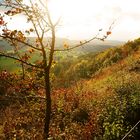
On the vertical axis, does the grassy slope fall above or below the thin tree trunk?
below

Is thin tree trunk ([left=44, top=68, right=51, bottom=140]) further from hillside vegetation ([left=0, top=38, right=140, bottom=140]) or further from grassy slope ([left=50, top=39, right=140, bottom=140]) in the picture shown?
grassy slope ([left=50, top=39, right=140, bottom=140])

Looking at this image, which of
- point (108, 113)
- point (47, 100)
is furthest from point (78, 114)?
point (47, 100)

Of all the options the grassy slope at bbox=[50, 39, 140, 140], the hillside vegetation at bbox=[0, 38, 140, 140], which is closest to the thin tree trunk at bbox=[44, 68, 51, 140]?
the hillside vegetation at bbox=[0, 38, 140, 140]

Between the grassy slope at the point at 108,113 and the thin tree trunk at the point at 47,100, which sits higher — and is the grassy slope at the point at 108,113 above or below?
below

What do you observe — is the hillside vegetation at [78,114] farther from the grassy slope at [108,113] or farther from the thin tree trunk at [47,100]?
the thin tree trunk at [47,100]

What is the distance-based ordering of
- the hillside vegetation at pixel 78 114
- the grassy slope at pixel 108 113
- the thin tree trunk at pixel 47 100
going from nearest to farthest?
the thin tree trunk at pixel 47 100
the hillside vegetation at pixel 78 114
the grassy slope at pixel 108 113

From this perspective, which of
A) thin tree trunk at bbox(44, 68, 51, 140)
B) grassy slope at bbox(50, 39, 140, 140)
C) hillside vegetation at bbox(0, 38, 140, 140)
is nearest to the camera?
thin tree trunk at bbox(44, 68, 51, 140)

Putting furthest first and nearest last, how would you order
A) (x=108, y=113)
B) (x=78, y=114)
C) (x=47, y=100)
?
1. (x=78, y=114)
2. (x=108, y=113)
3. (x=47, y=100)

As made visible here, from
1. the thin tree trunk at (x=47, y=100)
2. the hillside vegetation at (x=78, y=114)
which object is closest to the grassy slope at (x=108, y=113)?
the hillside vegetation at (x=78, y=114)

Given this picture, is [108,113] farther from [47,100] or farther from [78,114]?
[47,100]

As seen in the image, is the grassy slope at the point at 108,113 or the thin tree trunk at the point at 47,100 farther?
the grassy slope at the point at 108,113

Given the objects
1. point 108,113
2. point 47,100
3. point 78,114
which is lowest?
point 78,114

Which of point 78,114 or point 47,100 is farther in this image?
point 78,114

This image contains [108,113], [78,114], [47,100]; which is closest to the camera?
[47,100]
